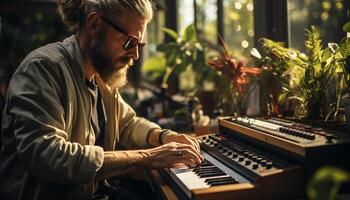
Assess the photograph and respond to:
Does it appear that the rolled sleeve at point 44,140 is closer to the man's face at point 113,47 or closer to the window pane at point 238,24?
the man's face at point 113,47

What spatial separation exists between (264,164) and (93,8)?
927 mm

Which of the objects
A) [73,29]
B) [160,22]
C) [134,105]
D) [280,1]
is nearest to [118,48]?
[73,29]

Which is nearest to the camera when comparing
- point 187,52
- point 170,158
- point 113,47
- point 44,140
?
point 44,140

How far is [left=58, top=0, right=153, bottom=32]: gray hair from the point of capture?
158cm

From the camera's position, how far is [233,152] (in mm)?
1417

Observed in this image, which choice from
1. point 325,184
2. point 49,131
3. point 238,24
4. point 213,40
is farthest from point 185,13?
point 325,184

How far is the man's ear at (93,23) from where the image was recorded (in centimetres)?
158

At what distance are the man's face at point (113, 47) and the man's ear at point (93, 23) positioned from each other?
1 cm

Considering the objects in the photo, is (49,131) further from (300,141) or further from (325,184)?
(325,184)

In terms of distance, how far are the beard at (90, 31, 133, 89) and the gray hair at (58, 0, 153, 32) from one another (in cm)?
11

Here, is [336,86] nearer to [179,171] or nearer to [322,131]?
[322,131]

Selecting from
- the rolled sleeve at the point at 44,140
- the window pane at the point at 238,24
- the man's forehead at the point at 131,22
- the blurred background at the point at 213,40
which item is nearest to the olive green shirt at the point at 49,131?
the rolled sleeve at the point at 44,140

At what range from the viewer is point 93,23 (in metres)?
1.60

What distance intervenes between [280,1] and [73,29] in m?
1.24
